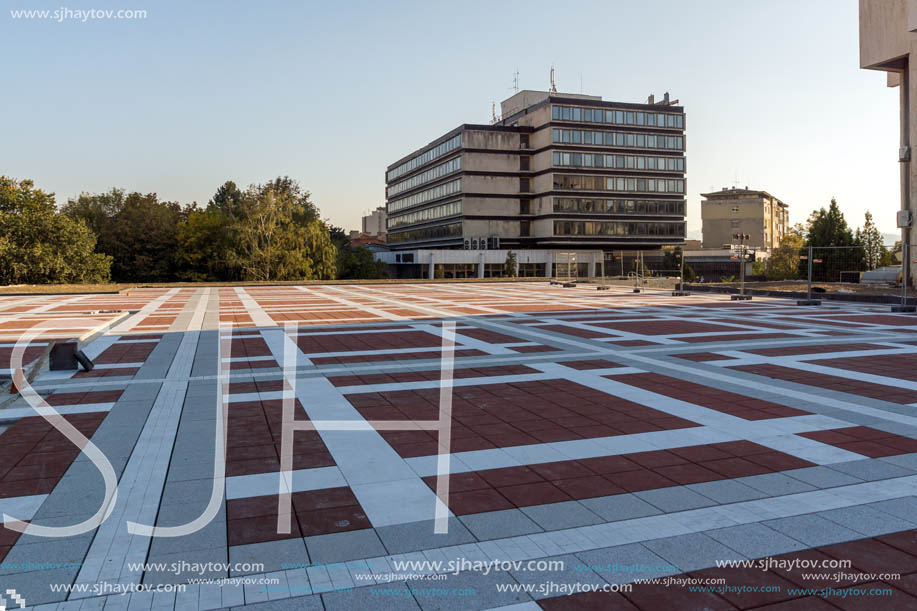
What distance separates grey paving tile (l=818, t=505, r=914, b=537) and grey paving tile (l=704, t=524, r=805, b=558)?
1.81 feet

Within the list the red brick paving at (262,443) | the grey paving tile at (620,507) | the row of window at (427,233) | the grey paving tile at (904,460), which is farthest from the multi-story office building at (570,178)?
the grey paving tile at (620,507)

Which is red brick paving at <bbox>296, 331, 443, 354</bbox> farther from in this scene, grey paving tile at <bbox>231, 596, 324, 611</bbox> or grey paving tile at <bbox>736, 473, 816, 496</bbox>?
grey paving tile at <bbox>231, 596, 324, 611</bbox>

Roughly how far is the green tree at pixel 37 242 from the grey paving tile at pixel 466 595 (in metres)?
43.7

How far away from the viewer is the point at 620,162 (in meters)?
83.5

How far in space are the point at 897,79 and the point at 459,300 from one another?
26722 millimetres

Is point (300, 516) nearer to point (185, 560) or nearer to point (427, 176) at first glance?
point (185, 560)

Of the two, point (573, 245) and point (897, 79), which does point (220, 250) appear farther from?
point (897, 79)

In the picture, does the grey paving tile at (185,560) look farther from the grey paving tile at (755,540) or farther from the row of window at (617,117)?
the row of window at (617,117)

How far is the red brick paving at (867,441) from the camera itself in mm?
6270

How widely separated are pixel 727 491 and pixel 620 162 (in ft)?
271

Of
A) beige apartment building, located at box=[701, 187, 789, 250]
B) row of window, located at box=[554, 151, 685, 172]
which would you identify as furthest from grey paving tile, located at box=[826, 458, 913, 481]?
beige apartment building, located at box=[701, 187, 789, 250]

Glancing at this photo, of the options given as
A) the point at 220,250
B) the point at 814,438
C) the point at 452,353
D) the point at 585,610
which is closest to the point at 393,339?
the point at 452,353

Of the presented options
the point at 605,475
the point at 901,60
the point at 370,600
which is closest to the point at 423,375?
the point at 605,475

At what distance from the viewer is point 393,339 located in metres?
14.6
